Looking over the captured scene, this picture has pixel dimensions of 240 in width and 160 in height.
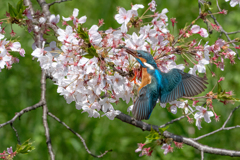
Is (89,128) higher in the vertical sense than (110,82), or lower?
lower

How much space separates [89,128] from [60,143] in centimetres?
39

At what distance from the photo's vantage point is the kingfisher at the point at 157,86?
4.91 feet

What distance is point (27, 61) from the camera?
3904 millimetres

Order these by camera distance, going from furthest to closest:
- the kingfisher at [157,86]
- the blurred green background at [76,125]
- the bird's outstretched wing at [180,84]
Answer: the blurred green background at [76,125] < the bird's outstretched wing at [180,84] < the kingfisher at [157,86]

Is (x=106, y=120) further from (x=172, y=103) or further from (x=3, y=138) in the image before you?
(x=172, y=103)

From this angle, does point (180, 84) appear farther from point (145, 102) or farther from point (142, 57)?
point (142, 57)

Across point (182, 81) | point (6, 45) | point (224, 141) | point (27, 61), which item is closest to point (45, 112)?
point (6, 45)

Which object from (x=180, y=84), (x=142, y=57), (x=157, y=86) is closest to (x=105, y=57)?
(x=142, y=57)

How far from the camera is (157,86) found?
1671 mm

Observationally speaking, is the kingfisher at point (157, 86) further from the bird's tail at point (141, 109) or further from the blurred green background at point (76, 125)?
the blurred green background at point (76, 125)

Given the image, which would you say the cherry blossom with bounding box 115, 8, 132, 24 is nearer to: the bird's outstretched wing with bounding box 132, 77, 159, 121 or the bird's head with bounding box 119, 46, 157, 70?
the bird's head with bounding box 119, 46, 157, 70

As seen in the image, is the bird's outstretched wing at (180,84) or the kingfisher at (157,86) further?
the bird's outstretched wing at (180,84)

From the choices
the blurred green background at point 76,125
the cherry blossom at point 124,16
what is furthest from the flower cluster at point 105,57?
the blurred green background at point 76,125

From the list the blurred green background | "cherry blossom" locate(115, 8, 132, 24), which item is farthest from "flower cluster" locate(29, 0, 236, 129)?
the blurred green background
